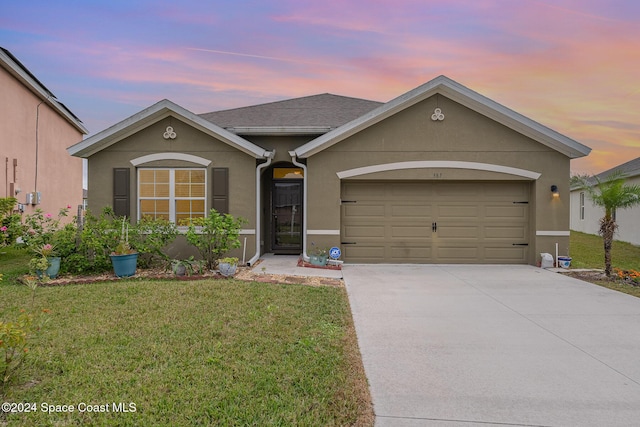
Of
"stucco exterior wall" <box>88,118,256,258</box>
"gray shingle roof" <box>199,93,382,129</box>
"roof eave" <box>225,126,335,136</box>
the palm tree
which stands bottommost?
the palm tree

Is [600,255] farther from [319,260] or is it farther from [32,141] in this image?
[32,141]

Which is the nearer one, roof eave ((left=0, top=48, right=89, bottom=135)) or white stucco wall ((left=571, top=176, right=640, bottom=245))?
roof eave ((left=0, top=48, right=89, bottom=135))

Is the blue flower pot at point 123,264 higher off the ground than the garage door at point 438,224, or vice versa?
the garage door at point 438,224

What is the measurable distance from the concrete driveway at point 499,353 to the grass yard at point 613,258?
71cm

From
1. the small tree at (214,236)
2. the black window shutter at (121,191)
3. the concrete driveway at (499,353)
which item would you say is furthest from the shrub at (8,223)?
the concrete driveway at (499,353)

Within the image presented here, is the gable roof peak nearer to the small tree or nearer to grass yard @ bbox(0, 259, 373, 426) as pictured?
the small tree

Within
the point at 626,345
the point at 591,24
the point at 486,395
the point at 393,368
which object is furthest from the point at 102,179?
the point at 591,24

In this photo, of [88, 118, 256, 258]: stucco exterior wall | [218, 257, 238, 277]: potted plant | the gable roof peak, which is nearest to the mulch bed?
[218, 257, 238, 277]: potted plant

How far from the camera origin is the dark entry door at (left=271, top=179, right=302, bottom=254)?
11.1 metres

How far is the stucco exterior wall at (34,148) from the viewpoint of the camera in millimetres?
13207

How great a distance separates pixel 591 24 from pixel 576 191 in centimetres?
1532

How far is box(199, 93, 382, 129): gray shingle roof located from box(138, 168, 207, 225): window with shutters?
1.84 m

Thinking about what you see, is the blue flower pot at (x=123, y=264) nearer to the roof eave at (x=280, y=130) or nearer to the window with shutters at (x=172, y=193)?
the window with shutters at (x=172, y=193)

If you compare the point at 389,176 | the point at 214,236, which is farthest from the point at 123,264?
the point at 389,176
